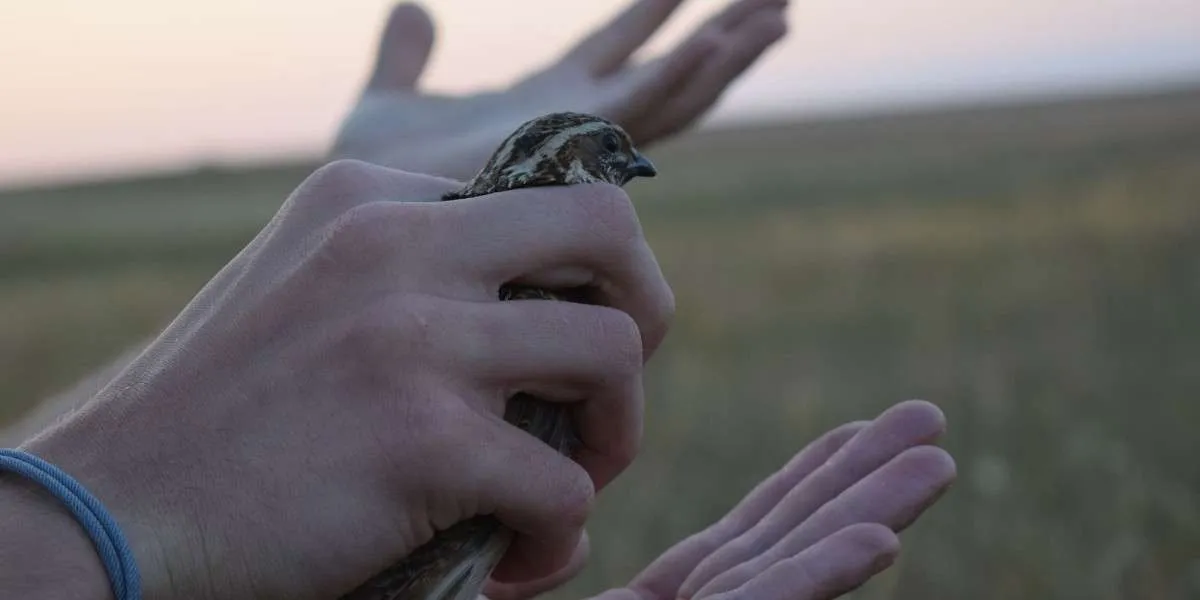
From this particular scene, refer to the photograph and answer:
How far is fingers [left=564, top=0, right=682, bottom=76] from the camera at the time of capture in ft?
14.6

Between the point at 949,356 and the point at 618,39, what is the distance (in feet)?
20.8

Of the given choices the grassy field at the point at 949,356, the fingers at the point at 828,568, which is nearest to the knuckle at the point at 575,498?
the fingers at the point at 828,568

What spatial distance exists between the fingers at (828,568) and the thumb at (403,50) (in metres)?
2.99

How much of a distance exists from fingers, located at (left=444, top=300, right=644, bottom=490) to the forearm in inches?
27.1

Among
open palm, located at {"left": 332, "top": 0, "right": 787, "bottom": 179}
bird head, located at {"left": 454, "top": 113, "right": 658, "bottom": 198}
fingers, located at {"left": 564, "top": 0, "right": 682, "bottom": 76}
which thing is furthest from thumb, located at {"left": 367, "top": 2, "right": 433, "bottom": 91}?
bird head, located at {"left": 454, "top": 113, "right": 658, "bottom": 198}

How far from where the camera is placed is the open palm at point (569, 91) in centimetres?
407

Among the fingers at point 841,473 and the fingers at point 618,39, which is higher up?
the fingers at point 618,39

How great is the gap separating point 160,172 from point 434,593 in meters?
102

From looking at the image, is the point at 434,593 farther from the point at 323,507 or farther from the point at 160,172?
the point at 160,172

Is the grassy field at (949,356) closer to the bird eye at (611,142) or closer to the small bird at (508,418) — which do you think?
the bird eye at (611,142)

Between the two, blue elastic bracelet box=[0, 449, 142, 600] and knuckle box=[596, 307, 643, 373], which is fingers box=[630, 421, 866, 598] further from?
blue elastic bracelet box=[0, 449, 142, 600]

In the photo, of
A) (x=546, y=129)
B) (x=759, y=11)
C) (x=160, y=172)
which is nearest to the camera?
(x=546, y=129)

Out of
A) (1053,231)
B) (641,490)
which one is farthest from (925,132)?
(641,490)

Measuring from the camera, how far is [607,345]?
2.25m
